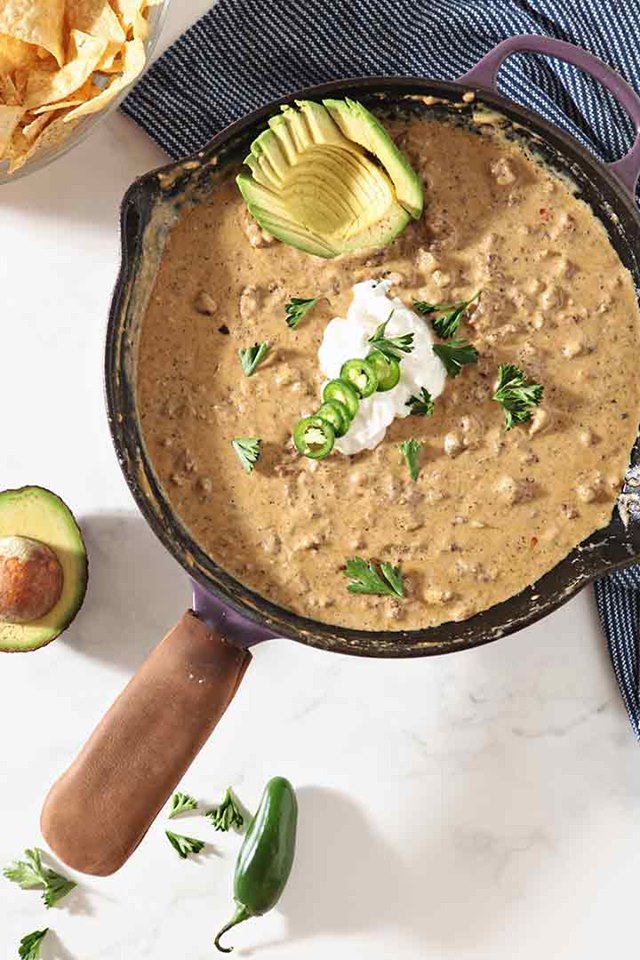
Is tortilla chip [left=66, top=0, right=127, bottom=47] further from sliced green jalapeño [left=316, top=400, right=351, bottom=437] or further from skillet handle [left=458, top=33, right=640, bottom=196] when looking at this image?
sliced green jalapeño [left=316, top=400, right=351, bottom=437]

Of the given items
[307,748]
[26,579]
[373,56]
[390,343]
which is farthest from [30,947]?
[373,56]

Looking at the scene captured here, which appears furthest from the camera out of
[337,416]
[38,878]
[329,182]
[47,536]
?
[38,878]

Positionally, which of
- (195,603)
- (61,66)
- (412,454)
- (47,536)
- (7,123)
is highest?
(61,66)

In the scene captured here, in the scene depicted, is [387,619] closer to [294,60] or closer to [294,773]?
[294,773]

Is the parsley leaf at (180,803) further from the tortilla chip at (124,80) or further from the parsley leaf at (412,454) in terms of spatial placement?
the tortilla chip at (124,80)

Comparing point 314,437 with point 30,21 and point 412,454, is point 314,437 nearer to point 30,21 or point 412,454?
point 412,454

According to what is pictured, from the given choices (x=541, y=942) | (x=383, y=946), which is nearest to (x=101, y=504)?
(x=383, y=946)

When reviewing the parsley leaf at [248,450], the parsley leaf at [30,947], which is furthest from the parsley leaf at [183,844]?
the parsley leaf at [248,450]
